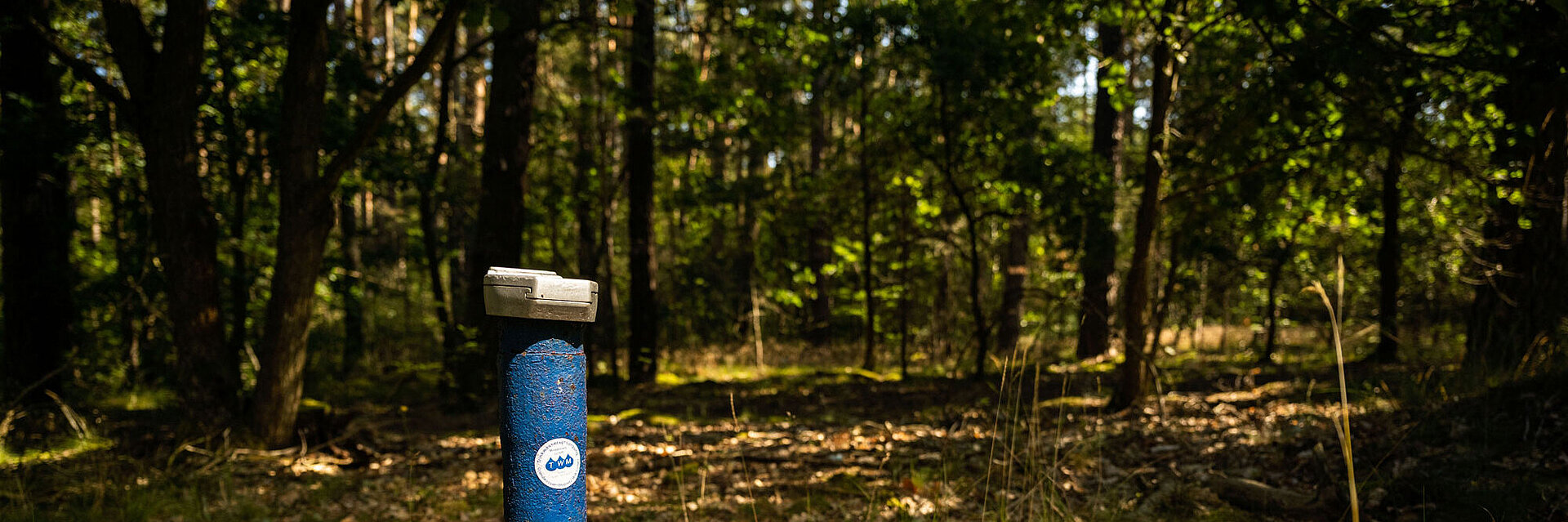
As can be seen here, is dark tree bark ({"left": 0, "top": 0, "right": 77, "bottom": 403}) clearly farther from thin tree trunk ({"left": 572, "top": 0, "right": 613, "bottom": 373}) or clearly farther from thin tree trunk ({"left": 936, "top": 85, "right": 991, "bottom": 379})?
thin tree trunk ({"left": 936, "top": 85, "right": 991, "bottom": 379})

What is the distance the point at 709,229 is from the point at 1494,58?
14.1m

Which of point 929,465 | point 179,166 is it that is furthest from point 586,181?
point 929,465

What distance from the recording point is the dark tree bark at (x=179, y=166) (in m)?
5.39

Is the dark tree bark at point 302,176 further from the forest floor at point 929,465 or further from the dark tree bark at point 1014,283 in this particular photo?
the dark tree bark at point 1014,283

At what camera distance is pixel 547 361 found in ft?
6.13

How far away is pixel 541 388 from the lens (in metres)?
1.88

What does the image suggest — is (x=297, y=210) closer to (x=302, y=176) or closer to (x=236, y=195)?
(x=302, y=176)

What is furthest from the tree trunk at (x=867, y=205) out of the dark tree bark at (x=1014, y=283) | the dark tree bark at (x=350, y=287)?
the dark tree bark at (x=350, y=287)

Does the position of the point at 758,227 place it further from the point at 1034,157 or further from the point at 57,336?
the point at 57,336

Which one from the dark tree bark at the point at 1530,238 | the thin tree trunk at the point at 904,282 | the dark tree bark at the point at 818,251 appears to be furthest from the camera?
the dark tree bark at the point at 818,251

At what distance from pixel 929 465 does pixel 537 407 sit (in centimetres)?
386

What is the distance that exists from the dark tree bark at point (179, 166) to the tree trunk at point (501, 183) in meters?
2.38

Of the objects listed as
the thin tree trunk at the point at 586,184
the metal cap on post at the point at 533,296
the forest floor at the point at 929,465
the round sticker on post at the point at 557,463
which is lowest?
the forest floor at the point at 929,465

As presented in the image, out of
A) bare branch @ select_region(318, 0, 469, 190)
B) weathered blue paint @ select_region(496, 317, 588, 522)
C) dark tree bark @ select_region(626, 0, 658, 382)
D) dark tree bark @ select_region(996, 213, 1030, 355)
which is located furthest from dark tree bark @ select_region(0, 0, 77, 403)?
dark tree bark @ select_region(996, 213, 1030, 355)
